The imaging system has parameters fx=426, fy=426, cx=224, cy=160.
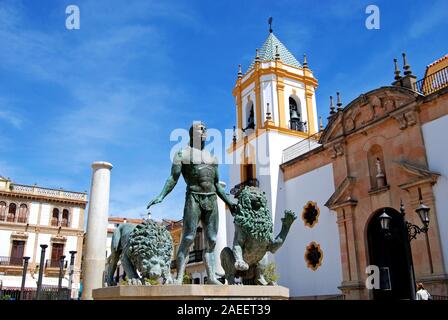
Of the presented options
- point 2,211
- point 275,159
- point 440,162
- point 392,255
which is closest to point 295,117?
point 275,159

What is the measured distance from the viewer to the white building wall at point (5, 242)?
33.1 metres

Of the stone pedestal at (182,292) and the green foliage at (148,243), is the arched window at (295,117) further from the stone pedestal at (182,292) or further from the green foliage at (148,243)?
the stone pedestal at (182,292)

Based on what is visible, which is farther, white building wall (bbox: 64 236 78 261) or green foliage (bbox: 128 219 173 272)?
white building wall (bbox: 64 236 78 261)

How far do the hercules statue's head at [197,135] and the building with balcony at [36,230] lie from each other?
97.5ft

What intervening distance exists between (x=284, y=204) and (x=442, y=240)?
8.70 metres

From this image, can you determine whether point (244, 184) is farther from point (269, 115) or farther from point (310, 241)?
point (310, 241)

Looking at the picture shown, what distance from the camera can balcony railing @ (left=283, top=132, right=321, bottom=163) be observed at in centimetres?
2228

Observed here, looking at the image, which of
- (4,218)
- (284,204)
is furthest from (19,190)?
(284,204)

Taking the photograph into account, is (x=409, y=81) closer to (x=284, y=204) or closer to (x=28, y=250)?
(x=284, y=204)

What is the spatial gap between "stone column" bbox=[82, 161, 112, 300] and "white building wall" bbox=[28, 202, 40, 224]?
26.1 metres

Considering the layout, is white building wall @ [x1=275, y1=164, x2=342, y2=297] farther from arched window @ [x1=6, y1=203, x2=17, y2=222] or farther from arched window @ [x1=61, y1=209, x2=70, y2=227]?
arched window @ [x1=6, y1=203, x2=17, y2=222]

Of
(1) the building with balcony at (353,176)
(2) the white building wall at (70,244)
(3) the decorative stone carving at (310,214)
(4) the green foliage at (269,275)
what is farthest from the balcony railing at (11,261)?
(4) the green foliage at (269,275)

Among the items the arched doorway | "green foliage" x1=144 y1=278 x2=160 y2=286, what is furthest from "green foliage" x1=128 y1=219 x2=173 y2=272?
the arched doorway

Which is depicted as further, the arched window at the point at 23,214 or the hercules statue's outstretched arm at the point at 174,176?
the arched window at the point at 23,214
